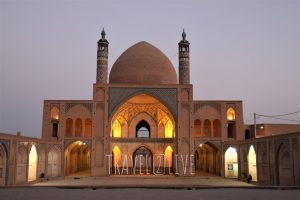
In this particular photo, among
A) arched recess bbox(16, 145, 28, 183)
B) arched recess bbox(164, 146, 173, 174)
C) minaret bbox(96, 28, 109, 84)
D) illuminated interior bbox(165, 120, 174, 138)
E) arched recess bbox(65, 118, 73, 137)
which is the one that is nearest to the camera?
arched recess bbox(16, 145, 28, 183)

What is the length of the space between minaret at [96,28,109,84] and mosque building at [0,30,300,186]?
0.25ft

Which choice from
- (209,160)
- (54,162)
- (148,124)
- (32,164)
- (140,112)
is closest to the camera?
(32,164)

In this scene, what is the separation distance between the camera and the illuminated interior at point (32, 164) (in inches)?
741

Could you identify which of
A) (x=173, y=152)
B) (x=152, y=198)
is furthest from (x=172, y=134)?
(x=152, y=198)

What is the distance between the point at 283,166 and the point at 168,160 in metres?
10.7

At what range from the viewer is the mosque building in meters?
21.9

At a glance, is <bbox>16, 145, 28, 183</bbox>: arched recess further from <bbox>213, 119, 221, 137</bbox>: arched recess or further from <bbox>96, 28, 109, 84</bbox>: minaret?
<bbox>213, 119, 221, 137</bbox>: arched recess

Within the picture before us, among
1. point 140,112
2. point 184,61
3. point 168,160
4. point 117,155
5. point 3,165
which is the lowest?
point 168,160

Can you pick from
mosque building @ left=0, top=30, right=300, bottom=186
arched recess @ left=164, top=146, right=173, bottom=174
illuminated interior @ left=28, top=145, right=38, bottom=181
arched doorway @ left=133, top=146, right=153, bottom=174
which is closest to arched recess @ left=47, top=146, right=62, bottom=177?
mosque building @ left=0, top=30, right=300, bottom=186

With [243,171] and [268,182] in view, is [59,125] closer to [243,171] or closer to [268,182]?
[243,171]

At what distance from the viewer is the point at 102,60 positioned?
2669 cm

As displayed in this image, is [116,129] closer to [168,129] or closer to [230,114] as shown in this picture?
[168,129]

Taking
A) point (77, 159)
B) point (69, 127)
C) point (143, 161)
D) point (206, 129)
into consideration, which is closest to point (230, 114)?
point (206, 129)

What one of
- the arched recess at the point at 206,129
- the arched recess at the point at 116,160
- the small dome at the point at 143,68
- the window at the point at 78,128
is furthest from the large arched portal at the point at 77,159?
the arched recess at the point at 206,129
